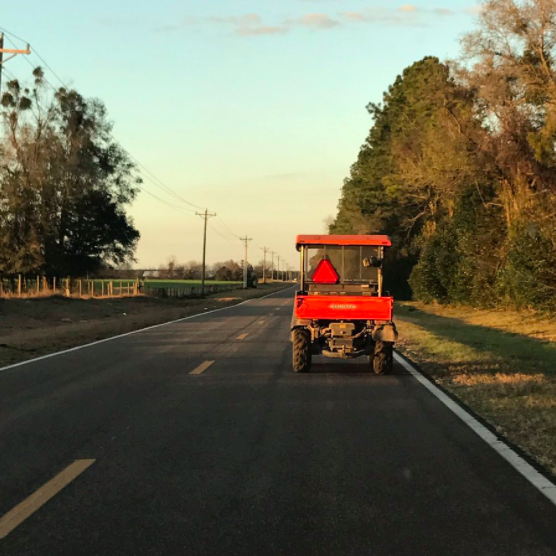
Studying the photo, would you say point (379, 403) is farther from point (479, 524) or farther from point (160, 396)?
point (479, 524)

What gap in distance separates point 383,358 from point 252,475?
6.92 metres

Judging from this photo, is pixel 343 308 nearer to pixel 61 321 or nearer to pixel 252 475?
pixel 252 475

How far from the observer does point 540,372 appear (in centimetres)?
1283

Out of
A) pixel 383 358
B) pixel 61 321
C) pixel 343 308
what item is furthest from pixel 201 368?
pixel 61 321

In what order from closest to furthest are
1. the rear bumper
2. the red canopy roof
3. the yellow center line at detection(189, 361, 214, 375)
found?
1. the rear bumper
2. the yellow center line at detection(189, 361, 214, 375)
3. the red canopy roof

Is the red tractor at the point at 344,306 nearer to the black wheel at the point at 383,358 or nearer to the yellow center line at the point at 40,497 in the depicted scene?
the black wheel at the point at 383,358

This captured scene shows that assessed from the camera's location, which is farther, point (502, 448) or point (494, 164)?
point (494, 164)

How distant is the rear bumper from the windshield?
3.19 feet

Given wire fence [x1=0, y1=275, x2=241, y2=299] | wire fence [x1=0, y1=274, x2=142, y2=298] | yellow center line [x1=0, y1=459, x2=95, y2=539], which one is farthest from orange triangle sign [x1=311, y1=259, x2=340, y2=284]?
wire fence [x1=0, y1=274, x2=142, y2=298]

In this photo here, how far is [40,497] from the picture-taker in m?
5.32

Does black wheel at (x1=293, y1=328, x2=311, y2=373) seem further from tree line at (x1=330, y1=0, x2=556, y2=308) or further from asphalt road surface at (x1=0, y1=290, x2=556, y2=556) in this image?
tree line at (x1=330, y1=0, x2=556, y2=308)

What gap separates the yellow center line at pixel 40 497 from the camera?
475 centimetres

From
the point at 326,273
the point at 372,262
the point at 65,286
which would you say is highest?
the point at 372,262

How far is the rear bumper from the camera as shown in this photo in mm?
12477
